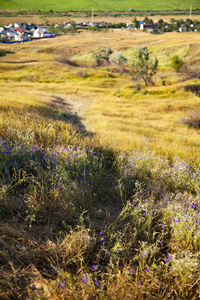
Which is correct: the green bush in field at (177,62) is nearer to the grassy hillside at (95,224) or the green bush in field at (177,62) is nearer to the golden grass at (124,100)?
the golden grass at (124,100)

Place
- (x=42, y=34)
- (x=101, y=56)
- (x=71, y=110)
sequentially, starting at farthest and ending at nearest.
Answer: (x=42, y=34) < (x=101, y=56) < (x=71, y=110)

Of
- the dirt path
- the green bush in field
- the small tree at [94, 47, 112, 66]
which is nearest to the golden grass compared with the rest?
the dirt path

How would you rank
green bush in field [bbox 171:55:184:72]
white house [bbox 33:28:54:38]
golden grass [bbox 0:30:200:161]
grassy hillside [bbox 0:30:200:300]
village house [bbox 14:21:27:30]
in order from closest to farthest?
grassy hillside [bbox 0:30:200:300], golden grass [bbox 0:30:200:161], green bush in field [bbox 171:55:184:72], white house [bbox 33:28:54:38], village house [bbox 14:21:27:30]

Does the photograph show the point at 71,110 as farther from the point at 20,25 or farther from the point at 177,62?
the point at 20,25

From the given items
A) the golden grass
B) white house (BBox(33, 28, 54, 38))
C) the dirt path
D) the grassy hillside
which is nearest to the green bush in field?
the golden grass

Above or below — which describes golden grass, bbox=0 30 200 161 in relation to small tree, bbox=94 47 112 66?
below

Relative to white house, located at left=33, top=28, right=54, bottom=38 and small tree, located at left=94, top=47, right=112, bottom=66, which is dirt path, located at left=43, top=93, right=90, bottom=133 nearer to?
small tree, located at left=94, top=47, right=112, bottom=66

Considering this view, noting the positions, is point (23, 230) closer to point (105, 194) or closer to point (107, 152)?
point (105, 194)

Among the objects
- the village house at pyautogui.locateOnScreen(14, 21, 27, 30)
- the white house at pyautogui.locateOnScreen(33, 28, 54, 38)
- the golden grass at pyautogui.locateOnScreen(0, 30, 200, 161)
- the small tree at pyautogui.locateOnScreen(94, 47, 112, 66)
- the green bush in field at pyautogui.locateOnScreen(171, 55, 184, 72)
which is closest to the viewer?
the golden grass at pyautogui.locateOnScreen(0, 30, 200, 161)

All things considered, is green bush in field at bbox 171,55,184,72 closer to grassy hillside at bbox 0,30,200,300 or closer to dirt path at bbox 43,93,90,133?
dirt path at bbox 43,93,90,133

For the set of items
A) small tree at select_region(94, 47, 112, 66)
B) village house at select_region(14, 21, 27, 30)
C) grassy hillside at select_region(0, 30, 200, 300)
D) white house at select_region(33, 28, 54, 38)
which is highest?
village house at select_region(14, 21, 27, 30)

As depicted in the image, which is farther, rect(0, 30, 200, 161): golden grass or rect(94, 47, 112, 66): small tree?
rect(94, 47, 112, 66): small tree

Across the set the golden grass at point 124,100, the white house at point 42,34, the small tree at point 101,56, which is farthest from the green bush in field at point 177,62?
the white house at point 42,34

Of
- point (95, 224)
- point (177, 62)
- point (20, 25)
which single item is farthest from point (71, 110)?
point (20, 25)
